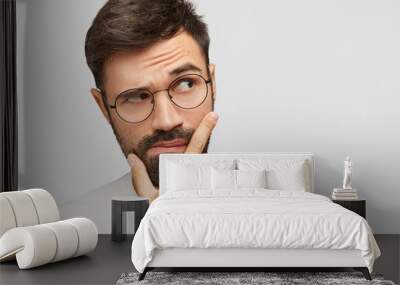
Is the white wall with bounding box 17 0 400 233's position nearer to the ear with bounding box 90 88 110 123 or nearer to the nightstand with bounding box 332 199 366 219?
the ear with bounding box 90 88 110 123

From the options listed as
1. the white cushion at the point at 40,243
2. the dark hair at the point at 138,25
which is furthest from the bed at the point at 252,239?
the dark hair at the point at 138,25

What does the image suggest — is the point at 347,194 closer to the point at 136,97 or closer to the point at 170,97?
the point at 170,97

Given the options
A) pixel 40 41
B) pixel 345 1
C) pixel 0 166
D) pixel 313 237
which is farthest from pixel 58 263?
pixel 345 1

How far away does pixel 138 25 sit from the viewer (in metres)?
7.30

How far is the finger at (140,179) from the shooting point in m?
7.40

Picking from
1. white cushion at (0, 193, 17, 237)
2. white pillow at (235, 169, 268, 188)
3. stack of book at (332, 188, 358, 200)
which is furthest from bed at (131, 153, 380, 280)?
stack of book at (332, 188, 358, 200)

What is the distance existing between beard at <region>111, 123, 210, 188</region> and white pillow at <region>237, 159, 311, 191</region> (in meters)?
0.66

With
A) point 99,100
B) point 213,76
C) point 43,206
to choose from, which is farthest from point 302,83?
point 43,206

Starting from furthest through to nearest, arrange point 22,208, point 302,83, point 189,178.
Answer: point 302,83
point 189,178
point 22,208

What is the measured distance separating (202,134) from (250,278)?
2.65 meters

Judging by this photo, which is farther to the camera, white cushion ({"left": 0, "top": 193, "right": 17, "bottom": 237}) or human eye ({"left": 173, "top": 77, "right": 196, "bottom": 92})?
human eye ({"left": 173, "top": 77, "right": 196, "bottom": 92})

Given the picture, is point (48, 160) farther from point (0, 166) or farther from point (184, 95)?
point (184, 95)

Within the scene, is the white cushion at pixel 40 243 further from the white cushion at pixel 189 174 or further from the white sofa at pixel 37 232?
the white cushion at pixel 189 174

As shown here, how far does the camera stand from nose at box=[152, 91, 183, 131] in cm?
727
